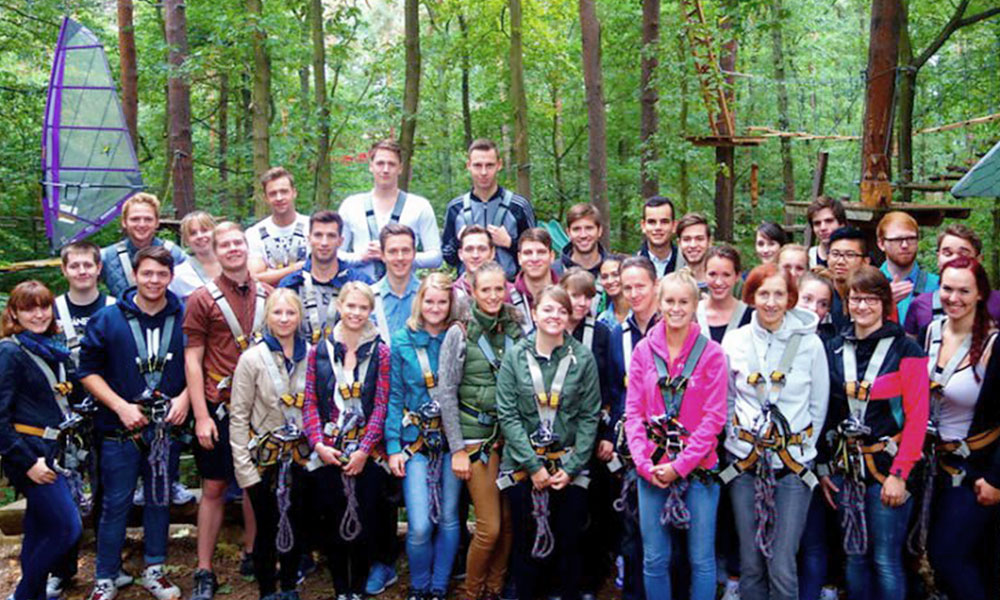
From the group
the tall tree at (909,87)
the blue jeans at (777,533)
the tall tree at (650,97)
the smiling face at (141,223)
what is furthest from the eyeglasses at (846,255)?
the tall tree at (650,97)

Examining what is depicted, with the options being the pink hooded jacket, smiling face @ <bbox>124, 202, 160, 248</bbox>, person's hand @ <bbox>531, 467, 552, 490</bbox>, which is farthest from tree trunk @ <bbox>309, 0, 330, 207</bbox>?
the pink hooded jacket

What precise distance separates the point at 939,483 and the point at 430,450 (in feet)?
8.96

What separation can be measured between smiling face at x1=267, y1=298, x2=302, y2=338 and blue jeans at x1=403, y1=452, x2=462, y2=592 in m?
1.02

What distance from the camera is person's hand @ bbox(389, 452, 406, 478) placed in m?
4.37

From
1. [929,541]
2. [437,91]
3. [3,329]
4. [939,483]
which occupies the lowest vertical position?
[929,541]

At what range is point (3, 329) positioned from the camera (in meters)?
4.29

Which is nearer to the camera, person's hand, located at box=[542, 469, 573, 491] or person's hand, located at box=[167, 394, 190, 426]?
person's hand, located at box=[542, 469, 573, 491]

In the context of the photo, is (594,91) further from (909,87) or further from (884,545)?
(884,545)

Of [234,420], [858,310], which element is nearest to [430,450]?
[234,420]

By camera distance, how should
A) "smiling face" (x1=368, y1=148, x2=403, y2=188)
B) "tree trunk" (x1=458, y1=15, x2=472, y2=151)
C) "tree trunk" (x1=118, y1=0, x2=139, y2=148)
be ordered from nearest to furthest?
"smiling face" (x1=368, y1=148, x2=403, y2=188) < "tree trunk" (x1=118, y1=0, x2=139, y2=148) < "tree trunk" (x1=458, y1=15, x2=472, y2=151)

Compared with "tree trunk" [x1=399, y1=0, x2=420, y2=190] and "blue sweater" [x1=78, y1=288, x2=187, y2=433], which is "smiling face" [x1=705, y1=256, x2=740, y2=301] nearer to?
"blue sweater" [x1=78, y1=288, x2=187, y2=433]

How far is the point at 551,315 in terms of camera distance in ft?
13.5

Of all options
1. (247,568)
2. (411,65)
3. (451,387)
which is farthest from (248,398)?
(411,65)

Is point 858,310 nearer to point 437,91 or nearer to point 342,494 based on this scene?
point 342,494
